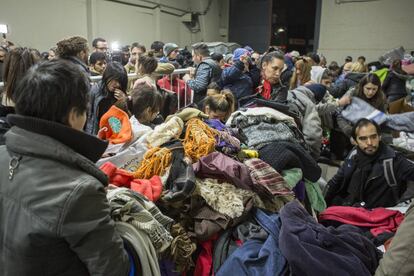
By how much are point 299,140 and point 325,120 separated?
5.79 ft

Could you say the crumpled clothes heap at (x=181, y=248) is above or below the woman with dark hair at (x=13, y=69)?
below

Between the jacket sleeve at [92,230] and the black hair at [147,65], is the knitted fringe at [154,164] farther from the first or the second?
the black hair at [147,65]

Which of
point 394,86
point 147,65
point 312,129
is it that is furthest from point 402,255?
point 394,86

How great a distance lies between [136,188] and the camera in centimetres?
142

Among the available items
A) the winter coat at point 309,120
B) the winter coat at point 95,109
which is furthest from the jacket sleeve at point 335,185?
Result: the winter coat at point 95,109

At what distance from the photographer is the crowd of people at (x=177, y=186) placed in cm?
98

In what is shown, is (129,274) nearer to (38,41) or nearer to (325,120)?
(325,120)

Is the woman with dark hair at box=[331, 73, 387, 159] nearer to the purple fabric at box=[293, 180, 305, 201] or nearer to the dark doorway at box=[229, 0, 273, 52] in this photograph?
the purple fabric at box=[293, 180, 305, 201]

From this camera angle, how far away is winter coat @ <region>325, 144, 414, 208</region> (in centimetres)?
240

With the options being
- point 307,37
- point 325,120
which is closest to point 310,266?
point 325,120

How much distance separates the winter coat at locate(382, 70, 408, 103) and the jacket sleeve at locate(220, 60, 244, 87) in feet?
8.64

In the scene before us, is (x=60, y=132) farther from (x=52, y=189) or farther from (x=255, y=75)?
(x=255, y=75)

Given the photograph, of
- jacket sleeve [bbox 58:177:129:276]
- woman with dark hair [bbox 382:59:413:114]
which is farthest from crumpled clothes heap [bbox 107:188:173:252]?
woman with dark hair [bbox 382:59:413:114]

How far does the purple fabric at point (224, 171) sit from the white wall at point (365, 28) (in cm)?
1072
